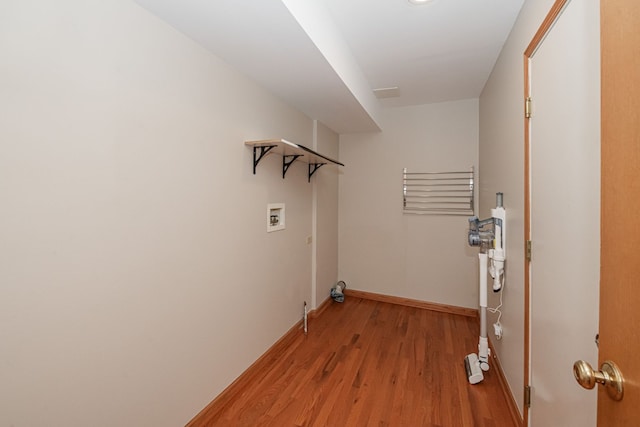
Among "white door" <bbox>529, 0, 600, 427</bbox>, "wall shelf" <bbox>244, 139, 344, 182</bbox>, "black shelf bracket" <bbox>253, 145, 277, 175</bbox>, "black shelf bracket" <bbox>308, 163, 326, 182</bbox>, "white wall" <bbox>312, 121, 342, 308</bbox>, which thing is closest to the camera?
"white door" <bbox>529, 0, 600, 427</bbox>

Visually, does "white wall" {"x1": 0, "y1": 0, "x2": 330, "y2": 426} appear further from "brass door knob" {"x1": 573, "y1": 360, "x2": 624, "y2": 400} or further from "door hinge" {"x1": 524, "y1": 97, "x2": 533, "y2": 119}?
"door hinge" {"x1": 524, "y1": 97, "x2": 533, "y2": 119}

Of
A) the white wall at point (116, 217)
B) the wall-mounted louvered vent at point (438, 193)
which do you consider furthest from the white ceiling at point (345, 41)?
the wall-mounted louvered vent at point (438, 193)

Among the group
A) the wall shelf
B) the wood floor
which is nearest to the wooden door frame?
the wood floor

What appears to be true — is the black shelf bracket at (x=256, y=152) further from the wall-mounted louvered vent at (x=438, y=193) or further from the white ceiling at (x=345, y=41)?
the wall-mounted louvered vent at (x=438, y=193)

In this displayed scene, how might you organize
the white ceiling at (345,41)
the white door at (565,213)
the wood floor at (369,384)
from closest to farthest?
the white door at (565,213) < the white ceiling at (345,41) < the wood floor at (369,384)

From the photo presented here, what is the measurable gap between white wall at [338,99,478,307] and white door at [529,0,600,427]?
74.0 inches

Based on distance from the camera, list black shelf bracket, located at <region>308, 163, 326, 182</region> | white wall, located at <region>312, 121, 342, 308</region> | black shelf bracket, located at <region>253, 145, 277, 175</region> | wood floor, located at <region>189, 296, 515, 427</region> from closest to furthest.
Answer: wood floor, located at <region>189, 296, 515, 427</region>
black shelf bracket, located at <region>253, 145, 277, 175</region>
black shelf bracket, located at <region>308, 163, 326, 182</region>
white wall, located at <region>312, 121, 342, 308</region>

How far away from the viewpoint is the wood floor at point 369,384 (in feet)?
5.65

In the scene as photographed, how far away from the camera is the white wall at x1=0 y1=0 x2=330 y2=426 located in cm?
95

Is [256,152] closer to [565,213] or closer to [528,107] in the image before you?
[528,107]

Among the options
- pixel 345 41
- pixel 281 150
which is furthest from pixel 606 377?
pixel 345 41

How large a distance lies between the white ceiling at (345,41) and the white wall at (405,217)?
634 millimetres

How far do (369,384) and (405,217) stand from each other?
6.70ft

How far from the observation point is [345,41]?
2.05 m
